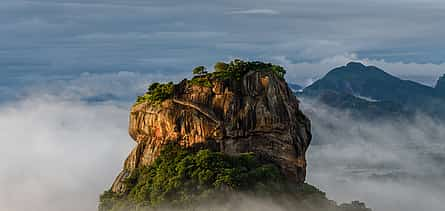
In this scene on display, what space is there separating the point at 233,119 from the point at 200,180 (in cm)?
390

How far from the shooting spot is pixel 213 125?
133 feet

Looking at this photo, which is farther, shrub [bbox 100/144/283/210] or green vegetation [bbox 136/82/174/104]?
green vegetation [bbox 136/82/174/104]

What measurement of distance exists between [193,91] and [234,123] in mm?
2902

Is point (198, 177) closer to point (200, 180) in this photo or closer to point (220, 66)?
point (200, 180)

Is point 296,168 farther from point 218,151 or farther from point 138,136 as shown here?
point 138,136

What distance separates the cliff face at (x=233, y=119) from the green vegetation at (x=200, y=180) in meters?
0.83

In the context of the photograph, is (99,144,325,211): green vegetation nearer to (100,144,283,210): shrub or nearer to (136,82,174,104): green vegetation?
(100,144,283,210): shrub

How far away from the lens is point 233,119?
134 ft

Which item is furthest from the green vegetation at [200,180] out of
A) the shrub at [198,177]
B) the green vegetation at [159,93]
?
the green vegetation at [159,93]

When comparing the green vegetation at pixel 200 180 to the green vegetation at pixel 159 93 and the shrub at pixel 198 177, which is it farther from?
the green vegetation at pixel 159 93

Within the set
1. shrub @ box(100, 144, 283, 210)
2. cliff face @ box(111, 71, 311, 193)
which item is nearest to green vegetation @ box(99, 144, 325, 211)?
shrub @ box(100, 144, 283, 210)

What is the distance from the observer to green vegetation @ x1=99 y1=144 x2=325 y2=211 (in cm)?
3906

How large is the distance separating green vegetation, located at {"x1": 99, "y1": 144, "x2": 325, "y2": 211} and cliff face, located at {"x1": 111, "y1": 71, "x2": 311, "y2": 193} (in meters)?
0.83

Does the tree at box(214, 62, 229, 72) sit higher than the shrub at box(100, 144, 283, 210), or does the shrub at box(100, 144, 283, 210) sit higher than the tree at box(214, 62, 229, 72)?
the tree at box(214, 62, 229, 72)
